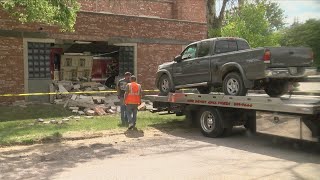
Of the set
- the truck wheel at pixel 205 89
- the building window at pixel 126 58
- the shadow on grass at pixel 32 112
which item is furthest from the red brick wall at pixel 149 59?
the truck wheel at pixel 205 89

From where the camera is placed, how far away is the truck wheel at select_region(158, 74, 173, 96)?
534 inches

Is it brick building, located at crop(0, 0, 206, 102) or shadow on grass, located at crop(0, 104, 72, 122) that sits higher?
brick building, located at crop(0, 0, 206, 102)

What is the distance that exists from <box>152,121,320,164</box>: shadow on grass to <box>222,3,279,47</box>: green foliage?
1518 centimetres

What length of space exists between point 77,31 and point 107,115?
16.6 feet

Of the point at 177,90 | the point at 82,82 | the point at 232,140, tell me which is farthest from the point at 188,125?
the point at 82,82

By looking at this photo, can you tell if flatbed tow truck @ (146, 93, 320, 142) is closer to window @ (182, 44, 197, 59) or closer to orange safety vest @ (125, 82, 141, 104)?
orange safety vest @ (125, 82, 141, 104)

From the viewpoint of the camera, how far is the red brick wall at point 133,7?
25828 millimetres

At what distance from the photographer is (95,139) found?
38.5 feet

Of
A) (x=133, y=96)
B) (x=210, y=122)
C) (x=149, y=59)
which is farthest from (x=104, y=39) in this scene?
(x=210, y=122)

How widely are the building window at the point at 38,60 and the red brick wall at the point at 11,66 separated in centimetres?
41

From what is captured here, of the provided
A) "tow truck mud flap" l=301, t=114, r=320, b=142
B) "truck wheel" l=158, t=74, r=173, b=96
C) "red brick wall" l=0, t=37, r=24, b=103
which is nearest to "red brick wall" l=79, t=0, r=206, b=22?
"red brick wall" l=0, t=37, r=24, b=103

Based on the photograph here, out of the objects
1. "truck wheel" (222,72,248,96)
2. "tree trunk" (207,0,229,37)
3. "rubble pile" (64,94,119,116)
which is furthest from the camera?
"tree trunk" (207,0,229,37)

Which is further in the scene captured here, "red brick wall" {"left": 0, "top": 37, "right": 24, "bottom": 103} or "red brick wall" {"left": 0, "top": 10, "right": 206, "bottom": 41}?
"red brick wall" {"left": 0, "top": 10, "right": 206, "bottom": 41}

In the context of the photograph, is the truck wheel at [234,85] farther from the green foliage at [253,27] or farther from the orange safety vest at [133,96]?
the green foliage at [253,27]
